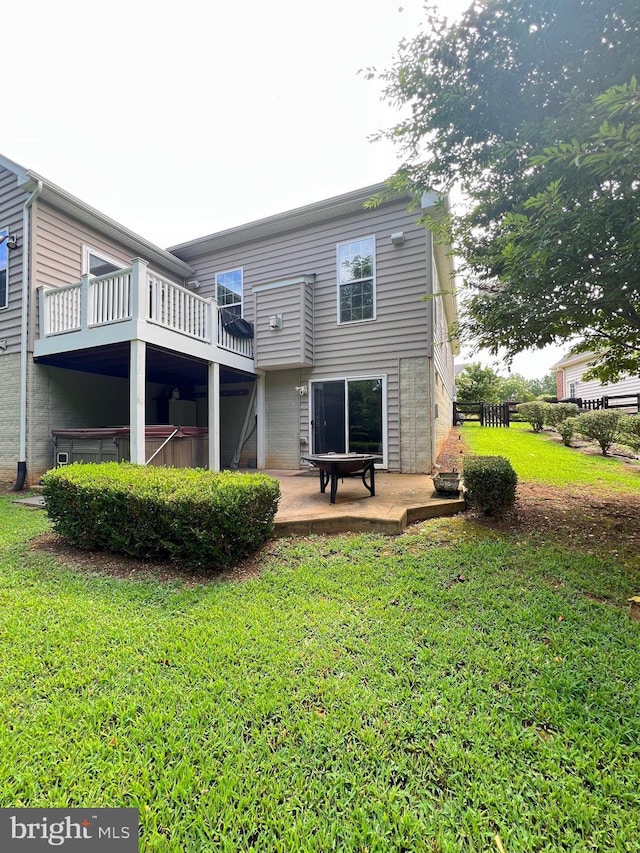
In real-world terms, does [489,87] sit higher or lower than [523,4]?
lower

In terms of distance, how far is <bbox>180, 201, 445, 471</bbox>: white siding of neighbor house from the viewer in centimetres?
812

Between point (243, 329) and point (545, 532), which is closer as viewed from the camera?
point (545, 532)

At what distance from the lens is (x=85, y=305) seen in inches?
280

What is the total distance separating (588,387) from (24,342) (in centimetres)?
2583

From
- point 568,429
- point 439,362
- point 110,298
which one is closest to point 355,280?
point 439,362

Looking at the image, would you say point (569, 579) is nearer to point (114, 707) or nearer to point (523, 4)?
point (114, 707)

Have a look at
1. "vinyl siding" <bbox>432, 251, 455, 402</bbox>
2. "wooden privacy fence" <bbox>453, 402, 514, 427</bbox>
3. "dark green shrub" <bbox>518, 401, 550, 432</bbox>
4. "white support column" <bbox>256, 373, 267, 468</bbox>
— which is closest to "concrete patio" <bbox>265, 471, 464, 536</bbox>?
"vinyl siding" <bbox>432, 251, 455, 402</bbox>

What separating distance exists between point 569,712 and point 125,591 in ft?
10.8

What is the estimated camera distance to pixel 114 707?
1.94 metres

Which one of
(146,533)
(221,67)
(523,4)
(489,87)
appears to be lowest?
(146,533)

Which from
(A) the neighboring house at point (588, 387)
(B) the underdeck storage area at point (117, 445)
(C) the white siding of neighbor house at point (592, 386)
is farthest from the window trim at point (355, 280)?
(A) the neighboring house at point (588, 387)

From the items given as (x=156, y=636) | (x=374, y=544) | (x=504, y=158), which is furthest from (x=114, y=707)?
(x=504, y=158)

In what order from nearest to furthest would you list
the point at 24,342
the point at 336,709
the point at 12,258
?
the point at 336,709
the point at 24,342
the point at 12,258

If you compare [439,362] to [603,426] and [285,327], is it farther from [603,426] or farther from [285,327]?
[603,426]
